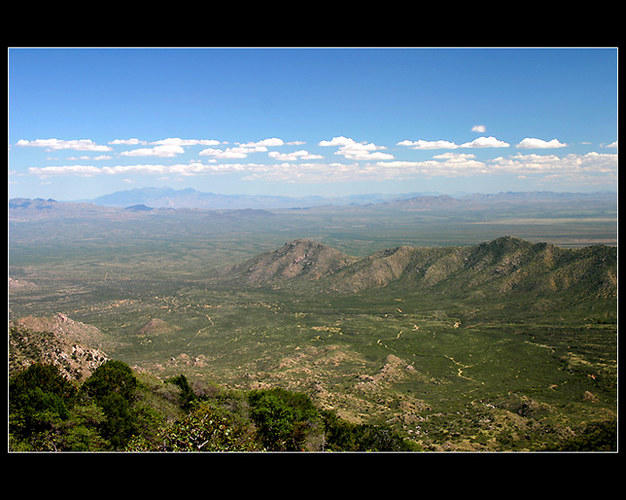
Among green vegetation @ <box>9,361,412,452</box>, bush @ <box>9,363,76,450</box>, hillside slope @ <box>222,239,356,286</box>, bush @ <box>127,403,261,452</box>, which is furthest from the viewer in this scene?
hillside slope @ <box>222,239,356,286</box>

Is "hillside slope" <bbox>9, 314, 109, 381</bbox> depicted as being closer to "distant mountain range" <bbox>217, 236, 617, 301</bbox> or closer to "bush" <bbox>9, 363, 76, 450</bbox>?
"bush" <bbox>9, 363, 76, 450</bbox>

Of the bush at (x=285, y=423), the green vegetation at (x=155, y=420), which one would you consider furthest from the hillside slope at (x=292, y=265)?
the green vegetation at (x=155, y=420)

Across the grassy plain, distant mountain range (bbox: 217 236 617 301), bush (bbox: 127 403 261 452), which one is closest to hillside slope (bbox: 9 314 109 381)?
the grassy plain

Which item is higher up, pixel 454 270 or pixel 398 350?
pixel 454 270

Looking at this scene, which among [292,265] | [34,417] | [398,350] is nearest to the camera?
[34,417]

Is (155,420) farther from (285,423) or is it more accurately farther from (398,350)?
(398,350)

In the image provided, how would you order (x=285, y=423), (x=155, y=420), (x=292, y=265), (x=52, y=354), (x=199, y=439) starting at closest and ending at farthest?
(x=199, y=439) < (x=155, y=420) < (x=285, y=423) < (x=52, y=354) < (x=292, y=265)

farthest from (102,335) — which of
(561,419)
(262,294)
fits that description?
(561,419)

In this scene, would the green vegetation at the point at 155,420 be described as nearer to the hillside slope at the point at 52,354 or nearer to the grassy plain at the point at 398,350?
the hillside slope at the point at 52,354

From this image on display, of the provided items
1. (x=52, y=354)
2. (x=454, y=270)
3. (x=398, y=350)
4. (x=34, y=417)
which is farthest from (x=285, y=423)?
(x=454, y=270)

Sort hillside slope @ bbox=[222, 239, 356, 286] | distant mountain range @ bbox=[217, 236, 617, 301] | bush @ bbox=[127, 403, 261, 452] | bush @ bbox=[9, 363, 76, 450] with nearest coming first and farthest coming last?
bush @ bbox=[9, 363, 76, 450] < bush @ bbox=[127, 403, 261, 452] < distant mountain range @ bbox=[217, 236, 617, 301] < hillside slope @ bbox=[222, 239, 356, 286]
